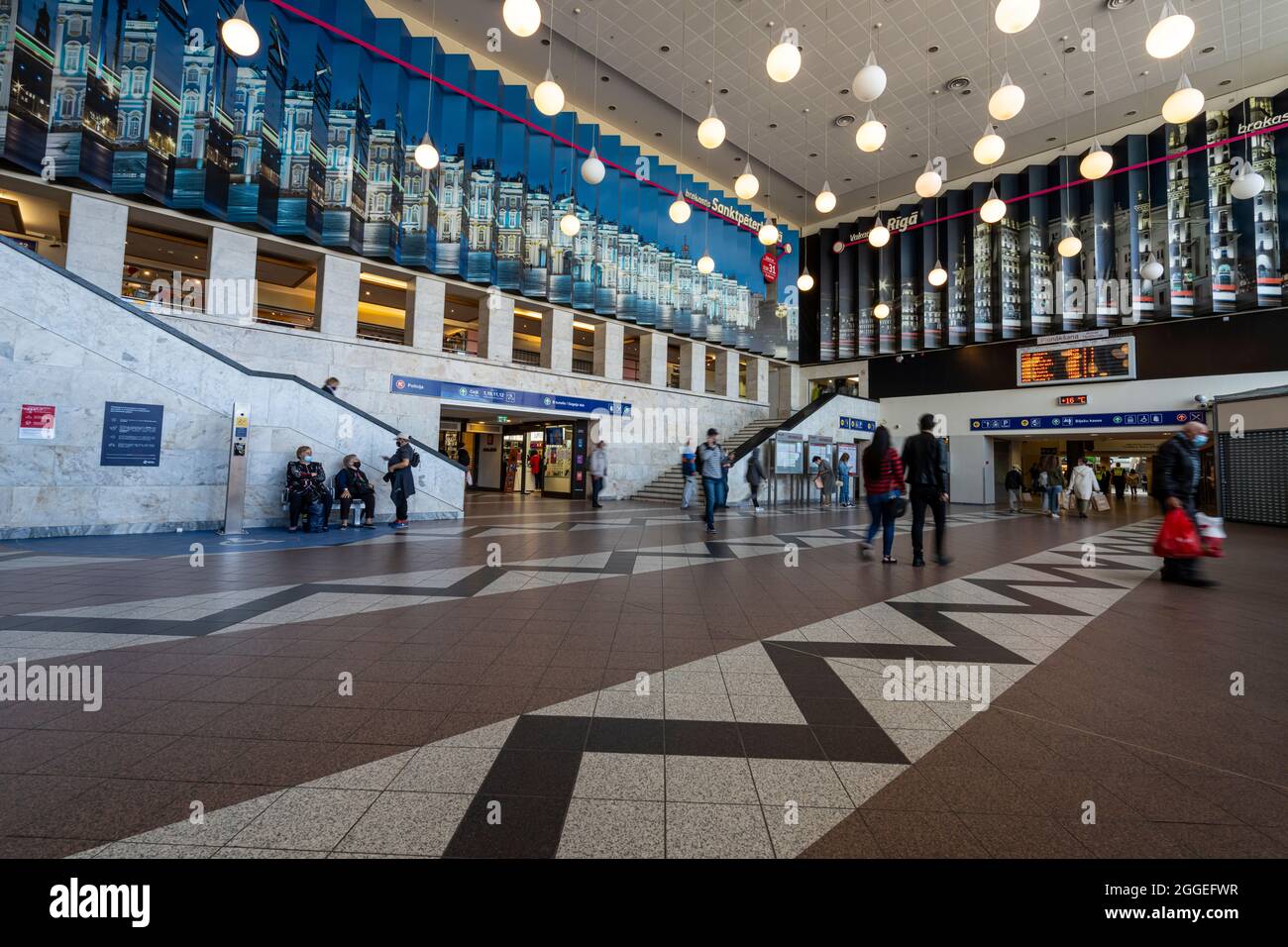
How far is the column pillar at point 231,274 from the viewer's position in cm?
1117

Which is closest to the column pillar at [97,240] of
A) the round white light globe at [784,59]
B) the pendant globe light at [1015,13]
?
the round white light globe at [784,59]

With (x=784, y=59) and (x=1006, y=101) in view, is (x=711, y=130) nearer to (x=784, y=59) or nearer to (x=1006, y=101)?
(x=784, y=59)

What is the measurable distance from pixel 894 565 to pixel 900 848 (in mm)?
5317

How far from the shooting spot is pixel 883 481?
22.0 ft

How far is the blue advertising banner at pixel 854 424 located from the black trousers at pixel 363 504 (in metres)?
15.1

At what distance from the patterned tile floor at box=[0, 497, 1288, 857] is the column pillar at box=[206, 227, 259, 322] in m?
8.10

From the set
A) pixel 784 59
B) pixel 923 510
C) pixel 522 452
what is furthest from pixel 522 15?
pixel 522 452

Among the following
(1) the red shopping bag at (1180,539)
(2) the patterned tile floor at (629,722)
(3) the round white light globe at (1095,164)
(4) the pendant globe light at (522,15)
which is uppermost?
(3) the round white light globe at (1095,164)

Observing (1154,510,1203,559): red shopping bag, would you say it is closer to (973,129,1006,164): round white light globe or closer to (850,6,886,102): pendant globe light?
(973,129,1006,164): round white light globe

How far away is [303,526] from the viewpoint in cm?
853

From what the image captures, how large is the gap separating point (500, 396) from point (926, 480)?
1144 centimetres

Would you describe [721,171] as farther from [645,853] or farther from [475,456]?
[645,853]

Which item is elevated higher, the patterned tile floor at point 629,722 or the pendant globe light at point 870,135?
the pendant globe light at point 870,135

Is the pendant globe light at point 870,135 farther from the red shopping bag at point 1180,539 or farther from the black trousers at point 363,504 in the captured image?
the black trousers at point 363,504
